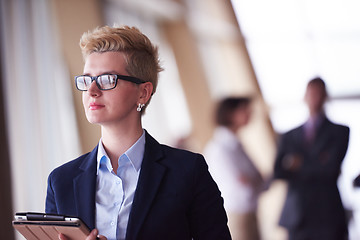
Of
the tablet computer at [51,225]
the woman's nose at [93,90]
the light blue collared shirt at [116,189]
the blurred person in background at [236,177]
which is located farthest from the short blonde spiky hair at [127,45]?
the blurred person in background at [236,177]

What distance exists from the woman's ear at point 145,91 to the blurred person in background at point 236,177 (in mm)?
2804

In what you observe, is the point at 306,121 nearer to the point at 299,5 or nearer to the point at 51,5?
the point at 299,5

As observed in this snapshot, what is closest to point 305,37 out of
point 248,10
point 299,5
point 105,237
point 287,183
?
point 299,5

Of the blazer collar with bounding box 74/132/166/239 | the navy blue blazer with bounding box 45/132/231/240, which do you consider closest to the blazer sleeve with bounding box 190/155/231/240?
the navy blue blazer with bounding box 45/132/231/240

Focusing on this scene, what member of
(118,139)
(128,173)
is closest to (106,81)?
(118,139)

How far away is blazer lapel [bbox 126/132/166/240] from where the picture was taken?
127cm

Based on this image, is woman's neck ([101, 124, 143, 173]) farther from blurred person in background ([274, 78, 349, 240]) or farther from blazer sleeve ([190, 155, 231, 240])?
blurred person in background ([274, 78, 349, 240])

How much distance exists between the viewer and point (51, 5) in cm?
454

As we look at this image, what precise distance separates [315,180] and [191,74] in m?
1.54

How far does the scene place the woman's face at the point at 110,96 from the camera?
131cm

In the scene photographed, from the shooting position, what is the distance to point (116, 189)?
1.34m

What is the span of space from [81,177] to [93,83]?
0.29 meters

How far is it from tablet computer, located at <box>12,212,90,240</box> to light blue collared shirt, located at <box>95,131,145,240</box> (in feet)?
0.33

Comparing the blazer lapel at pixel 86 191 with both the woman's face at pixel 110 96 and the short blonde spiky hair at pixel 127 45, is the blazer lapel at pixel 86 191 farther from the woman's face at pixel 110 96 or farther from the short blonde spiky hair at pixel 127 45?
the short blonde spiky hair at pixel 127 45
